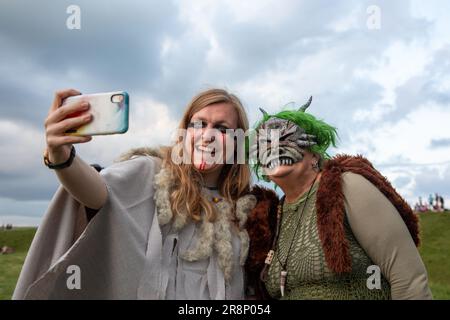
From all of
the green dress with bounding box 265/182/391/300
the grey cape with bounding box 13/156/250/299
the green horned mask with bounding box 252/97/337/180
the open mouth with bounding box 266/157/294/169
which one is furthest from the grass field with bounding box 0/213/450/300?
the open mouth with bounding box 266/157/294/169

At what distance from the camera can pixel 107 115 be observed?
279 cm

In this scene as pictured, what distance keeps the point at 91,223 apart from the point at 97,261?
1.00 ft

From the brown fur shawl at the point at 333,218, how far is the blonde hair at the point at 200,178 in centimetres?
33

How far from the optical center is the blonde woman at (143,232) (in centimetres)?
328

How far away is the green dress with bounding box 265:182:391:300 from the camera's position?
11.3 feet

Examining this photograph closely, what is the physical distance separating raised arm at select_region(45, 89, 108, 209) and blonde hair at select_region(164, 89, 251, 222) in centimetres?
69

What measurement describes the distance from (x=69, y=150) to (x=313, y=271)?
2010 millimetres

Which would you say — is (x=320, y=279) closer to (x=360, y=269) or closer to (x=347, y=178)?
(x=360, y=269)

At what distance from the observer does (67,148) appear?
2840 mm

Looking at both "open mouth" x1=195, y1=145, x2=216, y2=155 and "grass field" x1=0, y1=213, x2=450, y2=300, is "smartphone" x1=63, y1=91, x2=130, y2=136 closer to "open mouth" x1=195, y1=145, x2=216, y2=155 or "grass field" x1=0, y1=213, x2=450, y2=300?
"open mouth" x1=195, y1=145, x2=216, y2=155

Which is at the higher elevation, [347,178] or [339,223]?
[347,178]

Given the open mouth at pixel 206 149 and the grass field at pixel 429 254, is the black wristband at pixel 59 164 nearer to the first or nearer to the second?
the open mouth at pixel 206 149

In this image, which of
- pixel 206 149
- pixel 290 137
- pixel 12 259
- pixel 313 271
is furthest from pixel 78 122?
pixel 12 259
